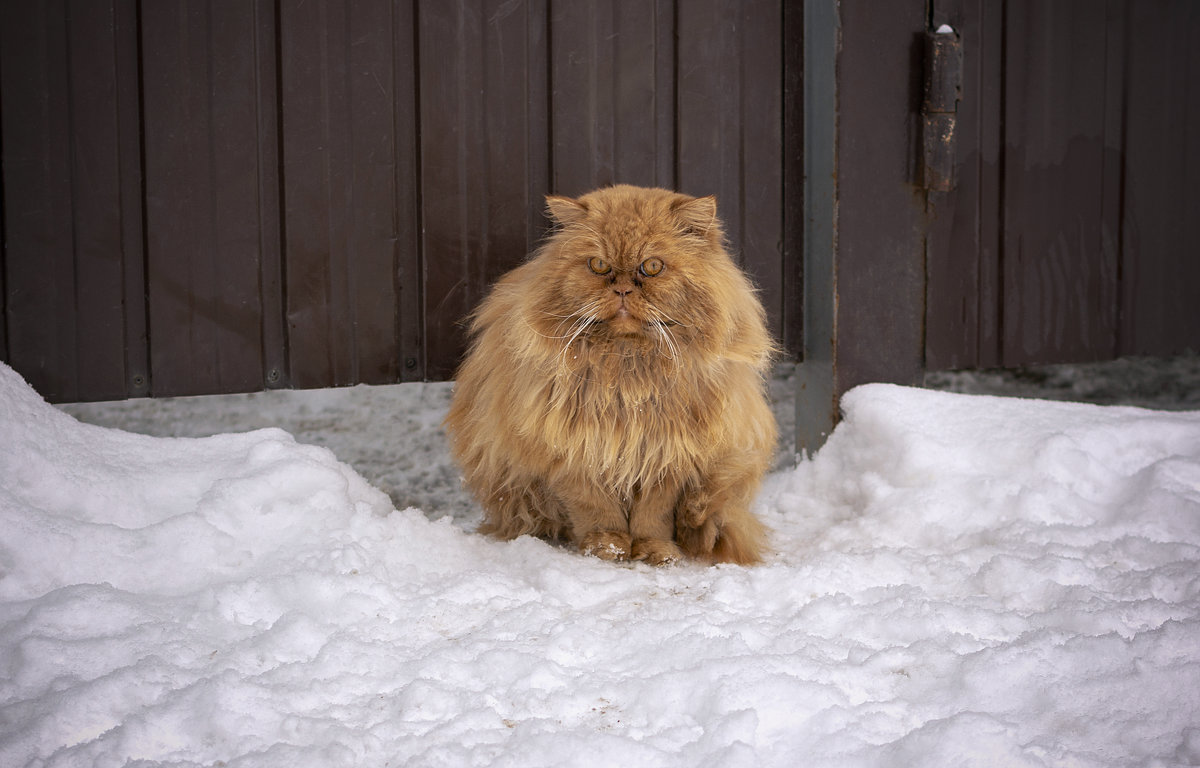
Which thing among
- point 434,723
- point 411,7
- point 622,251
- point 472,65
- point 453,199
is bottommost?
point 434,723

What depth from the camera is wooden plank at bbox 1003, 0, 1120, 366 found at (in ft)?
10.3

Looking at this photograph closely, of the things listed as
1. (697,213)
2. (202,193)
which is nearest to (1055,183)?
(697,213)

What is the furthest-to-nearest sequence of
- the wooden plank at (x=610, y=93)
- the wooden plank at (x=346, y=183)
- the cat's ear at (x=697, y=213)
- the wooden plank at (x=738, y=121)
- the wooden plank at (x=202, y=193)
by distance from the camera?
the wooden plank at (x=738, y=121), the wooden plank at (x=610, y=93), the wooden plank at (x=346, y=183), the wooden plank at (x=202, y=193), the cat's ear at (x=697, y=213)

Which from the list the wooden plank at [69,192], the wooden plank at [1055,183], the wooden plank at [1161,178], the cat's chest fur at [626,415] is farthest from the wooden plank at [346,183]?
the wooden plank at [1161,178]

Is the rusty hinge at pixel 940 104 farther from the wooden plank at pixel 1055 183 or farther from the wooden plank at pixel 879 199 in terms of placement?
the wooden plank at pixel 1055 183

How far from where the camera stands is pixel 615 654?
1568 millimetres

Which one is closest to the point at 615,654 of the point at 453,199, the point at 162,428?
the point at 453,199

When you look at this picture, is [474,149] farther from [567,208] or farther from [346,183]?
[567,208]

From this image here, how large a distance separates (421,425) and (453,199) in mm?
1328

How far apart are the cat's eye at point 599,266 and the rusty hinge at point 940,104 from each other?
151 centimetres

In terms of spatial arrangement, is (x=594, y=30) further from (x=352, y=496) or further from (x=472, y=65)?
(x=352, y=496)

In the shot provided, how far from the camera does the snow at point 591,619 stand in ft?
4.12

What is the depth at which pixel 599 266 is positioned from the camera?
78.4 inches

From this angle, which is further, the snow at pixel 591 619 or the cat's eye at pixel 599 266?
the cat's eye at pixel 599 266
